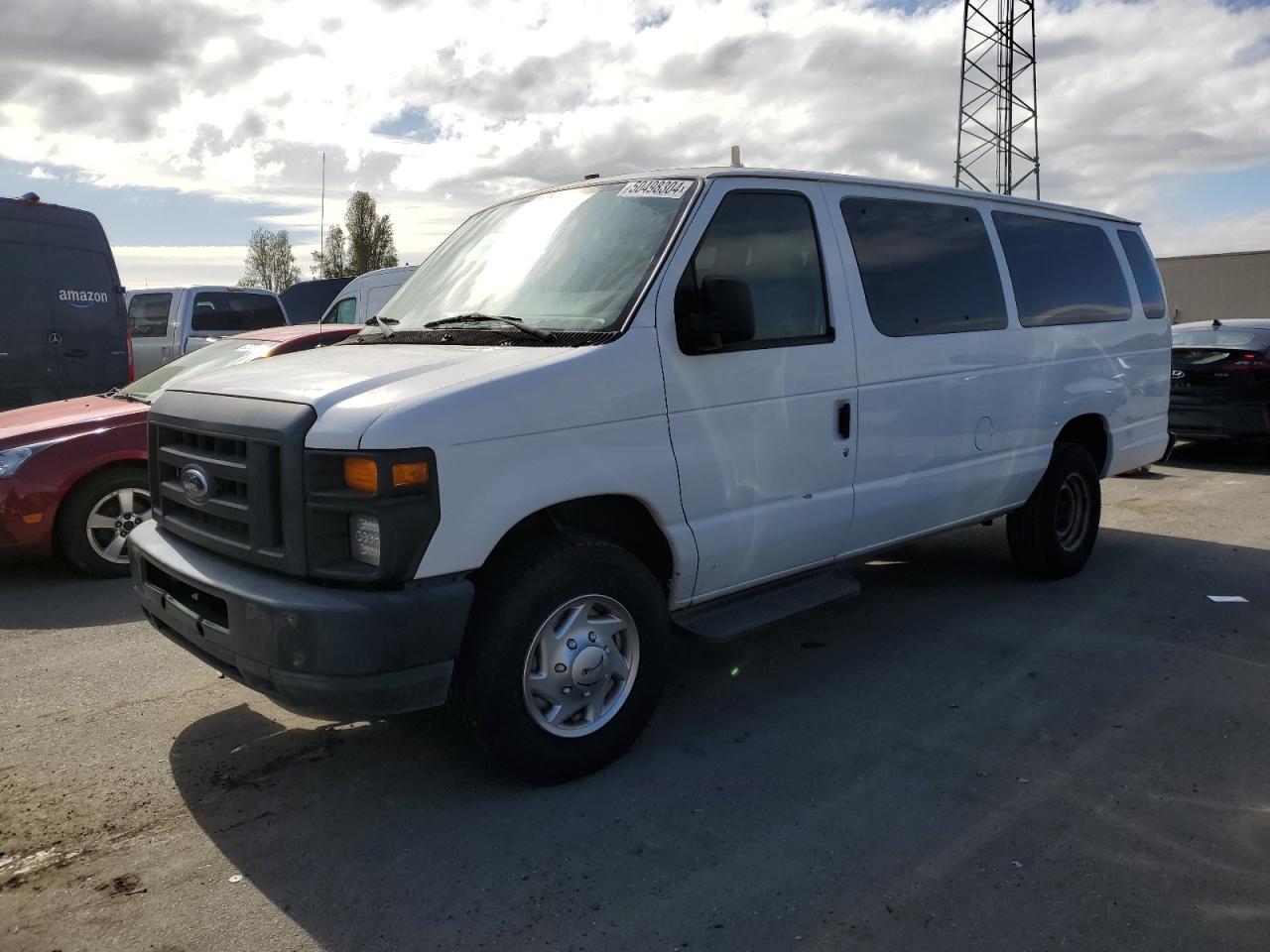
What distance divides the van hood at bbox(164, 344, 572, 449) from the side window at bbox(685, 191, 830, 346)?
0.85 meters

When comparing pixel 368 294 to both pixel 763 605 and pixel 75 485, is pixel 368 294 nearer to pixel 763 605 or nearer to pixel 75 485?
pixel 75 485

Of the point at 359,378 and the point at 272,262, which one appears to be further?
the point at 272,262

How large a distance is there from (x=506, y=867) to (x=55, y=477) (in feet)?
15.0

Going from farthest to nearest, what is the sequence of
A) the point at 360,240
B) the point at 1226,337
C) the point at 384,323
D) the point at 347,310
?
the point at 360,240, the point at 347,310, the point at 1226,337, the point at 384,323

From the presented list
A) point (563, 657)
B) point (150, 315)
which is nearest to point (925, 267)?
point (563, 657)

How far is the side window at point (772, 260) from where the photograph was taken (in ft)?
13.2

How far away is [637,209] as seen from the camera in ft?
13.4

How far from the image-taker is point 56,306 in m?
9.27

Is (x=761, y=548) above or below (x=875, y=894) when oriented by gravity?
above

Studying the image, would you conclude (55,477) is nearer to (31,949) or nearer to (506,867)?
(31,949)

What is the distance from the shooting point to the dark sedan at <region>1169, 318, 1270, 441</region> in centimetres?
1055

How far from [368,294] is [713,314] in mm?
11757

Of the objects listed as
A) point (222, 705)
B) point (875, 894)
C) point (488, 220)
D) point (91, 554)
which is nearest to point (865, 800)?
point (875, 894)

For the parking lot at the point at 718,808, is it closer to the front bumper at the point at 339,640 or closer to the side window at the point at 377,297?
the front bumper at the point at 339,640
